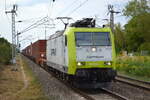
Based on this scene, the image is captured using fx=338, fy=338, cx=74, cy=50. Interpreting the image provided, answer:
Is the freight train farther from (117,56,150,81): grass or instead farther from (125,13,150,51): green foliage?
(125,13,150,51): green foliage

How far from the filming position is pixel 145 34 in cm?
6331

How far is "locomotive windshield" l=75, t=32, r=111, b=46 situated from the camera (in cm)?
1634

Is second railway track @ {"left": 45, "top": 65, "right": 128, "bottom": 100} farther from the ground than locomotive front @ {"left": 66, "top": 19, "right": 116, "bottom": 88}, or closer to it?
closer to it

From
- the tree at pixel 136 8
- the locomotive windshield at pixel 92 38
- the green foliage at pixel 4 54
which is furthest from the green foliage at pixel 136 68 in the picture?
the tree at pixel 136 8

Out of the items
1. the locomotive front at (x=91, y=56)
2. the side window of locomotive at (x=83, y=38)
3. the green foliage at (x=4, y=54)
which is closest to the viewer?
the locomotive front at (x=91, y=56)

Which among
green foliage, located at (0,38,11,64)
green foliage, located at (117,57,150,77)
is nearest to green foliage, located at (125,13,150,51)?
green foliage, located at (0,38,11,64)

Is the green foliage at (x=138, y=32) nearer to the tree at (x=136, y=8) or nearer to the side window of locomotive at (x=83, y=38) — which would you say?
the tree at (x=136, y=8)

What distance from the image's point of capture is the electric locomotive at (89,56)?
15.8m

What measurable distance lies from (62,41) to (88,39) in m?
1.94

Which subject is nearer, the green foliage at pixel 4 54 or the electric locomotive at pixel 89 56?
the electric locomotive at pixel 89 56

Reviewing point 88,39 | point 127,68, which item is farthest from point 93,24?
point 127,68

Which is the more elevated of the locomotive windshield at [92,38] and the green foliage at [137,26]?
the green foliage at [137,26]

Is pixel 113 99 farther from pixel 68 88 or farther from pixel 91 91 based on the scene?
pixel 68 88

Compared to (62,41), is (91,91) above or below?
below
